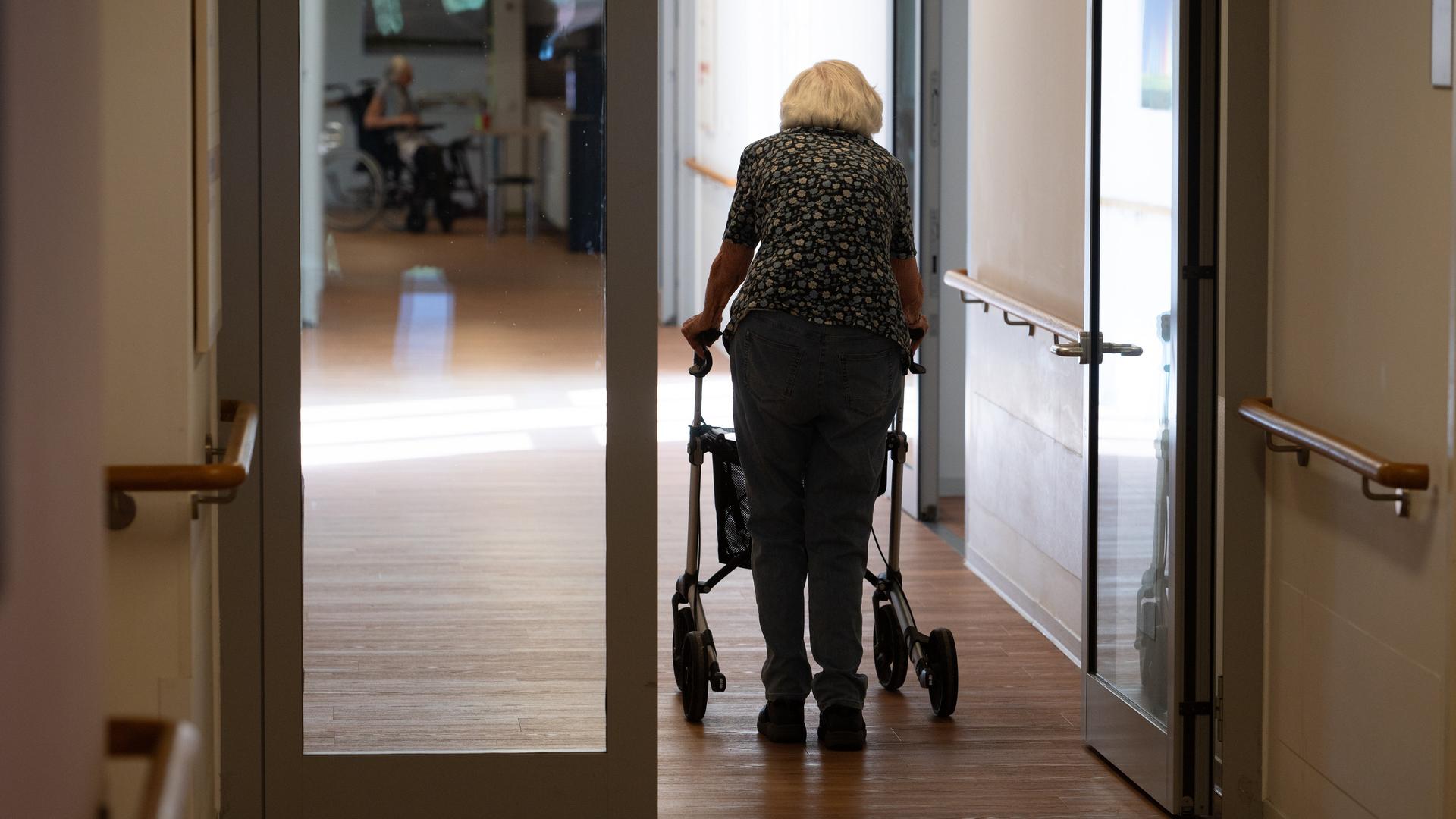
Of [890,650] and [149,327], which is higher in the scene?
[149,327]

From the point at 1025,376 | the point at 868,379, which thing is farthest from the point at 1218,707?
the point at 1025,376

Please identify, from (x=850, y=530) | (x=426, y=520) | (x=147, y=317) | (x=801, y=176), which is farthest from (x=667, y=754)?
(x=147, y=317)

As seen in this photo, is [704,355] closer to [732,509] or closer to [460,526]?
[732,509]

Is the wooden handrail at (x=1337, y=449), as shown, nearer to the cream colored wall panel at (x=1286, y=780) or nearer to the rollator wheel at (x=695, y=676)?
the cream colored wall panel at (x=1286, y=780)

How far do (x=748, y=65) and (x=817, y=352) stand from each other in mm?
6745

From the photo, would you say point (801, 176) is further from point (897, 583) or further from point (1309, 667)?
point (1309, 667)

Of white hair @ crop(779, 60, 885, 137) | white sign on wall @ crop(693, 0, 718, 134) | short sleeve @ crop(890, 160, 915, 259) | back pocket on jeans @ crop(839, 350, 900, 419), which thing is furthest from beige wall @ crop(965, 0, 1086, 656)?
white sign on wall @ crop(693, 0, 718, 134)

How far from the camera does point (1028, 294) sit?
491 centimetres

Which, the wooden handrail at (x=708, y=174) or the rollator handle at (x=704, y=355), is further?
the wooden handrail at (x=708, y=174)

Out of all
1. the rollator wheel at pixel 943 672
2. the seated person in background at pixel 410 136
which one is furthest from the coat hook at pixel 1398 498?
the seated person in background at pixel 410 136

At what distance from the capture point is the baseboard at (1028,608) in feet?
14.9

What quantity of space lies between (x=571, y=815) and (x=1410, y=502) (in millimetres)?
→ 1627

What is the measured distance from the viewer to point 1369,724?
2.77m

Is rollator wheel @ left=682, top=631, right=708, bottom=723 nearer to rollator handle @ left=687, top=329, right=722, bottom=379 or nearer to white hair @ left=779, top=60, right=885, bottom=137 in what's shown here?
rollator handle @ left=687, top=329, right=722, bottom=379
